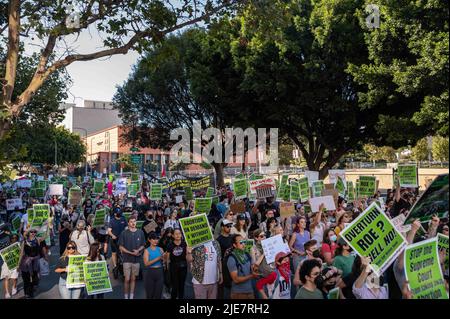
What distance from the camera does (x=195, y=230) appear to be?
686 centimetres

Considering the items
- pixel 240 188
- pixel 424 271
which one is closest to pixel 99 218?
pixel 240 188

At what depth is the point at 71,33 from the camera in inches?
327

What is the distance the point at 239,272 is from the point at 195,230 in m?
1.10

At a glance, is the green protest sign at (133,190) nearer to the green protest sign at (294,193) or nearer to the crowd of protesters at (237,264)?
the green protest sign at (294,193)

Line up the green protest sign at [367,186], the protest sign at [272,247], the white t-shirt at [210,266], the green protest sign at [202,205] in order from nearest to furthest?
the protest sign at [272,247] < the white t-shirt at [210,266] < the green protest sign at [202,205] < the green protest sign at [367,186]

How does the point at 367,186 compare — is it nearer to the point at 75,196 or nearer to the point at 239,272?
the point at 239,272

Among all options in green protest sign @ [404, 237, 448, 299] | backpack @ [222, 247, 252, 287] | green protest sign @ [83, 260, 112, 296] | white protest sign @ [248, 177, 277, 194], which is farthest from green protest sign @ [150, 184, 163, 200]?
green protest sign @ [404, 237, 448, 299]

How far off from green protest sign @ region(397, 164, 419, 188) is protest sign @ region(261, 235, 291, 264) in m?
6.90

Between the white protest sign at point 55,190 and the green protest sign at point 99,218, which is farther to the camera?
the white protest sign at point 55,190

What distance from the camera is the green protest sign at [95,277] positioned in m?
6.77

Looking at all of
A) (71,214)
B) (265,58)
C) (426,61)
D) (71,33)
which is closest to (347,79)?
(265,58)

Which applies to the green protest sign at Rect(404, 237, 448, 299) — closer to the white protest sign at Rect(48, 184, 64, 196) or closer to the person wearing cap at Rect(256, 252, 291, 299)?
the person wearing cap at Rect(256, 252, 291, 299)

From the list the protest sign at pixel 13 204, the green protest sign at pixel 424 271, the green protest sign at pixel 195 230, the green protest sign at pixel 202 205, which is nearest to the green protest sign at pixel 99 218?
the green protest sign at pixel 202 205

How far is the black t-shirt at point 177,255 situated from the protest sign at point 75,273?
138 cm
